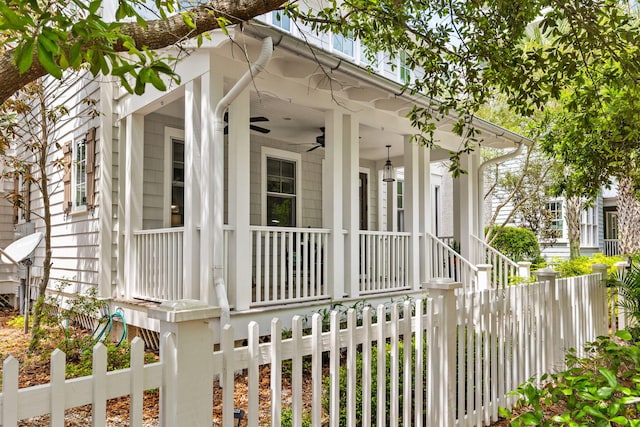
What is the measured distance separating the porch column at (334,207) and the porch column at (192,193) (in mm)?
1836

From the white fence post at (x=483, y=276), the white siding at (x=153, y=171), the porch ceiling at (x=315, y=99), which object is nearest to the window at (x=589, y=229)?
the porch ceiling at (x=315, y=99)

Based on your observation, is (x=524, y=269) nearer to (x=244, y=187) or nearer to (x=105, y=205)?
(x=244, y=187)

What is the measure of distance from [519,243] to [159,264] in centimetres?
1259

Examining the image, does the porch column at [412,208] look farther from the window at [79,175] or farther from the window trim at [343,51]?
the window at [79,175]

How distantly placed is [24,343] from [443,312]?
6.07m

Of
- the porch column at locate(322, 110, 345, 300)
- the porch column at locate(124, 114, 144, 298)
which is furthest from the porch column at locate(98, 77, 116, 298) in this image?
the porch column at locate(322, 110, 345, 300)

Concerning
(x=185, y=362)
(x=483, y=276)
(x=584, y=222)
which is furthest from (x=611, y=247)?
(x=185, y=362)

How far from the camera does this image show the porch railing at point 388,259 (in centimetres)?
698

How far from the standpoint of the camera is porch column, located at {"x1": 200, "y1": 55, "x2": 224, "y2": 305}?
4922 mm

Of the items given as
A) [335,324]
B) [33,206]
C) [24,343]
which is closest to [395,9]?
[335,324]

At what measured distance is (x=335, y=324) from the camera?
7.84 ft

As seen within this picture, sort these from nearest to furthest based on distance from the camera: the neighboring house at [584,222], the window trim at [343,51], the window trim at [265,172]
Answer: the window trim at [265,172] < the window trim at [343,51] < the neighboring house at [584,222]

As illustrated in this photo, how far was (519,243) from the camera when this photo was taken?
15000 mm

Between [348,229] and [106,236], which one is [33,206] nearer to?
[106,236]
